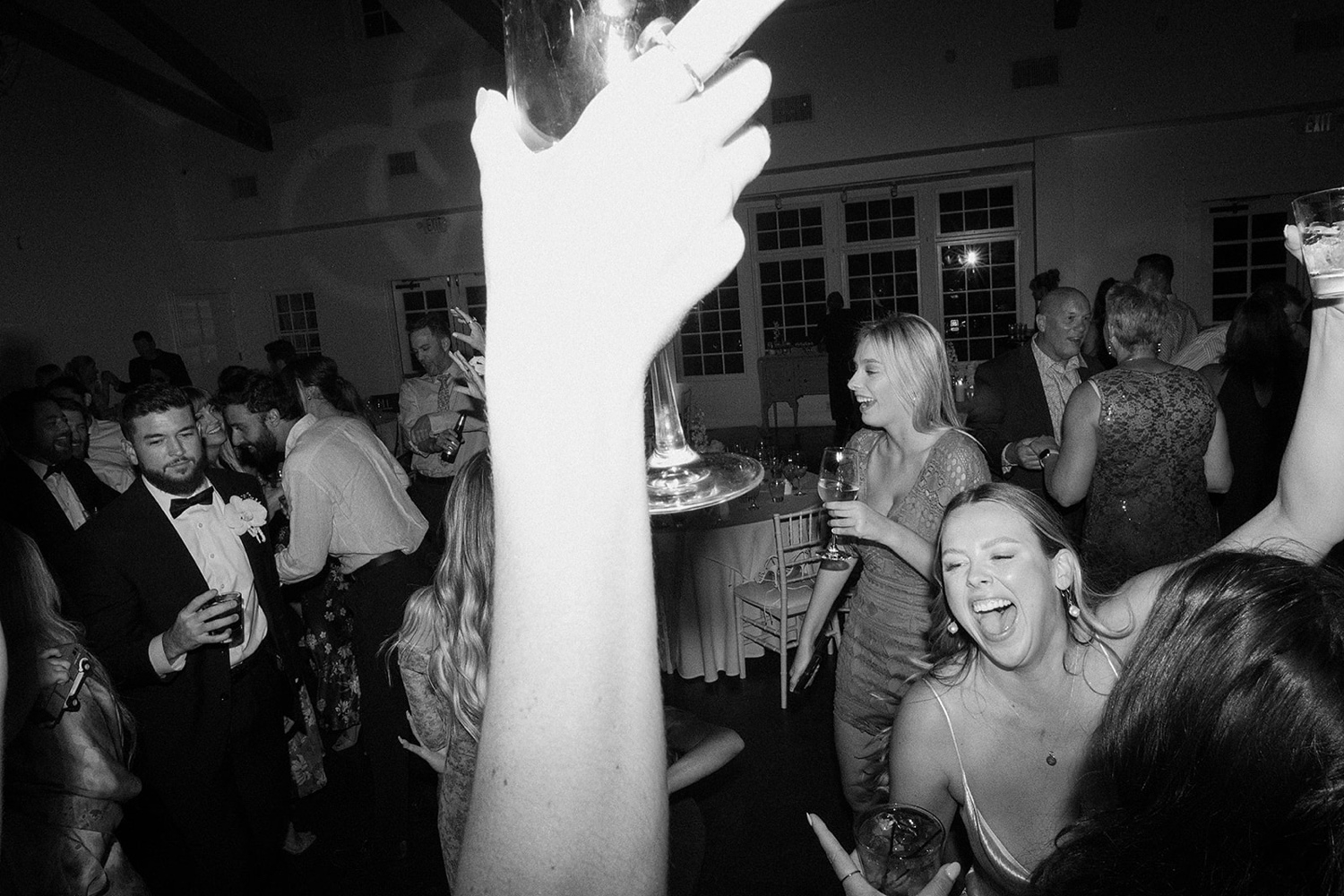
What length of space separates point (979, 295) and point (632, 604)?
1080 cm

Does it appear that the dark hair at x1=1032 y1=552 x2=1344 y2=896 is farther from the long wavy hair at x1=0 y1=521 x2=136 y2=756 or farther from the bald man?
the bald man

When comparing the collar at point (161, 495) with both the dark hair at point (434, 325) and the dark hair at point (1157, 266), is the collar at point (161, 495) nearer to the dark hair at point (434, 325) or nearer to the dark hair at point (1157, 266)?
the dark hair at point (434, 325)

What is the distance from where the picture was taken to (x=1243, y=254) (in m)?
9.10

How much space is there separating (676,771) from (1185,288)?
9.92 metres

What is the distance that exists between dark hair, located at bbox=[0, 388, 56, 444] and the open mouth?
4.46 meters

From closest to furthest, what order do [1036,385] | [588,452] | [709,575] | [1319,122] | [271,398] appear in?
[588,452] → [271,398] → [1036,385] → [709,575] → [1319,122]

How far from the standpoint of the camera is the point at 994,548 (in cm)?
160

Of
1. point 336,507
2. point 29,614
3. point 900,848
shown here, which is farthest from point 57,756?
point 900,848

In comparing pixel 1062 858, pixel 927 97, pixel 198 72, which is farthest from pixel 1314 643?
pixel 198 72

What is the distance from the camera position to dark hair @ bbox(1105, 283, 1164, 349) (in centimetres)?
288

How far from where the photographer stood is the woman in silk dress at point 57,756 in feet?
5.03

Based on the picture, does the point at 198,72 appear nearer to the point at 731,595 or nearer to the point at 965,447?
the point at 731,595

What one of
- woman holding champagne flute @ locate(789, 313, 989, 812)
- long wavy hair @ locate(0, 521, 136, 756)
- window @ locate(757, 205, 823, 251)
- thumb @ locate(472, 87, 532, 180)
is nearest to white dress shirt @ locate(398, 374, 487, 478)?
woman holding champagne flute @ locate(789, 313, 989, 812)

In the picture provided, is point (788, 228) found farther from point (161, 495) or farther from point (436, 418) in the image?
point (161, 495)
